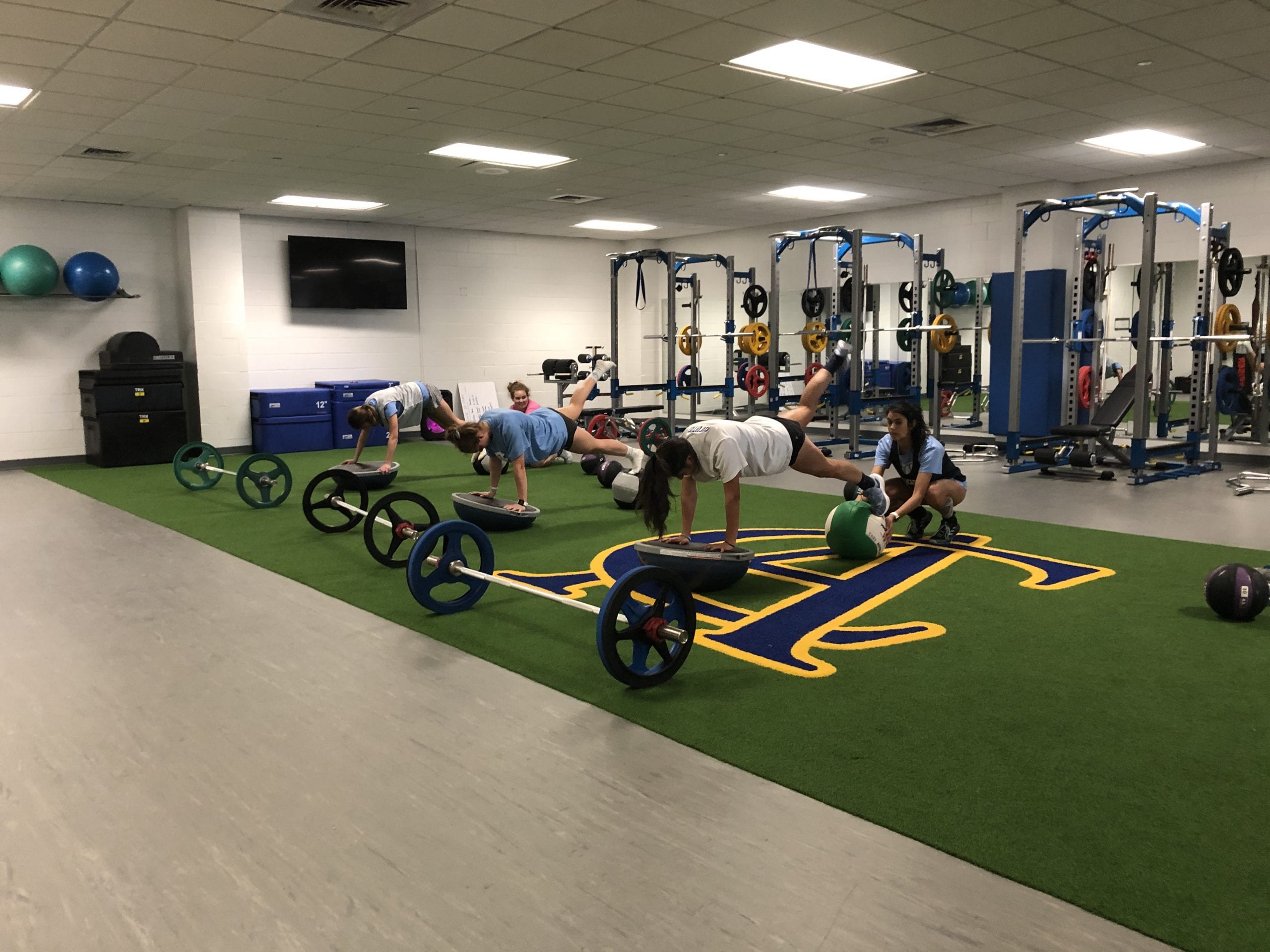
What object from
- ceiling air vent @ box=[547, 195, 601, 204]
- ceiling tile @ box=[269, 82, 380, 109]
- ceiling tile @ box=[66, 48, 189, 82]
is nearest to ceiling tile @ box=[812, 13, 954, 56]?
ceiling tile @ box=[269, 82, 380, 109]

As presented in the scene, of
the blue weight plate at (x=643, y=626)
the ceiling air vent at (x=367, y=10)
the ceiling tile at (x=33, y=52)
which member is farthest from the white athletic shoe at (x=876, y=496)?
the ceiling tile at (x=33, y=52)

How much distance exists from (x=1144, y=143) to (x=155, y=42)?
25.0ft

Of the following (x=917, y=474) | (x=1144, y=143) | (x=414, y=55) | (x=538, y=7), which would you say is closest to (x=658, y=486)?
(x=917, y=474)

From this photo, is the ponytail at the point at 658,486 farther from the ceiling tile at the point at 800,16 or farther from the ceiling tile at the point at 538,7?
the ceiling tile at the point at 800,16

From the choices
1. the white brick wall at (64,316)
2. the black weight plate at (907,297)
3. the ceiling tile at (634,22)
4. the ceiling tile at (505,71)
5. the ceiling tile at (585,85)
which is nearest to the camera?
the ceiling tile at (634,22)

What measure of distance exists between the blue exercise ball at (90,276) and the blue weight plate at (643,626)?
8797 mm

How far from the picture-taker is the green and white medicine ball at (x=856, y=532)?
5141 millimetres

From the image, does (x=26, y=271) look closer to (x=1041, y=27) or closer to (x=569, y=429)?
(x=569, y=429)

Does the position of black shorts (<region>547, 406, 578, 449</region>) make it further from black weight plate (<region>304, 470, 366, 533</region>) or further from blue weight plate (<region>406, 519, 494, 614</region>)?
blue weight plate (<region>406, 519, 494, 614</region>)

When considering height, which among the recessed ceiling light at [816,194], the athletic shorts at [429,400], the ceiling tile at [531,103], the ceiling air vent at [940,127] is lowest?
the athletic shorts at [429,400]

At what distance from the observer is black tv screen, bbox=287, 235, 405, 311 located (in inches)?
467

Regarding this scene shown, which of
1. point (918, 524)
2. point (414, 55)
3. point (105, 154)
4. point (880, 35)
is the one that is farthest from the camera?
point (105, 154)

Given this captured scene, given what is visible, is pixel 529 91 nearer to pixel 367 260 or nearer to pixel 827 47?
pixel 827 47

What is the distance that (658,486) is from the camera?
4121 mm
